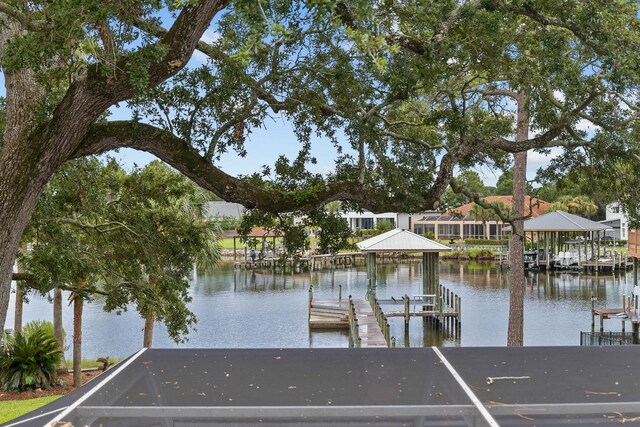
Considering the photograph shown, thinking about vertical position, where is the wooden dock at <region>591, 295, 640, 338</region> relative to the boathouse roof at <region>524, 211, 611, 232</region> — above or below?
below

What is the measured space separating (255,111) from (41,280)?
13.2 feet

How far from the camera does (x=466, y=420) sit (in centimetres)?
313

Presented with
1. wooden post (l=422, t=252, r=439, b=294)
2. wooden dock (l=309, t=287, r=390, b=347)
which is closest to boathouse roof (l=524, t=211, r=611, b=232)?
wooden post (l=422, t=252, r=439, b=294)

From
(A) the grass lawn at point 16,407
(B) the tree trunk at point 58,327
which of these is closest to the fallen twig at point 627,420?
(A) the grass lawn at point 16,407

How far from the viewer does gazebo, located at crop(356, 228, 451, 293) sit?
81.0 ft

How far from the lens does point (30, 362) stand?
14.5 m

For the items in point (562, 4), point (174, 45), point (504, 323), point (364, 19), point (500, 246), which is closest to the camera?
point (364, 19)

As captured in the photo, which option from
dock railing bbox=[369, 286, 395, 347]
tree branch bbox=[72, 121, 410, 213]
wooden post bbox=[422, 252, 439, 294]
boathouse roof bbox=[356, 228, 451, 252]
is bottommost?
dock railing bbox=[369, 286, 395, 347]

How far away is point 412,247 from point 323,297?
25.7 ft

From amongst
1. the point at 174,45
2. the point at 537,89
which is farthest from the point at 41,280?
the point at 537,89

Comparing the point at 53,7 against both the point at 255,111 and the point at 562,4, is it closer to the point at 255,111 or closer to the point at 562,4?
the point at 255,111

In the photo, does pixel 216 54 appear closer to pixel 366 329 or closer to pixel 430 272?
pixel 366 329

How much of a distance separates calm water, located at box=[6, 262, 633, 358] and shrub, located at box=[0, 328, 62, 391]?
5506 millimetres

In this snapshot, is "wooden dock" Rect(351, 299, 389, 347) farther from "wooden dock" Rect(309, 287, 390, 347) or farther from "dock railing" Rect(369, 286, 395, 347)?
"dock railing" Rect(369, 286, 395, 347)
